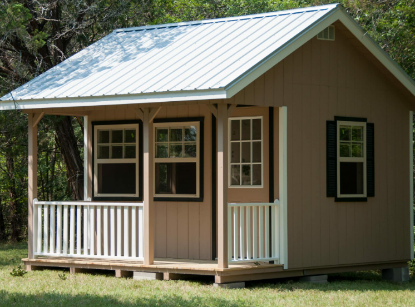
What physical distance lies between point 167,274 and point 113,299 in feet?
5.62

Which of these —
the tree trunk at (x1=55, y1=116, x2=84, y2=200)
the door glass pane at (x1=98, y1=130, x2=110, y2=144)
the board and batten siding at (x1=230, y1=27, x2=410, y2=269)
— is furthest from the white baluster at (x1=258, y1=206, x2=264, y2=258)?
the tree trunk at (x1=55, y1=116, x2=84, y2=200)

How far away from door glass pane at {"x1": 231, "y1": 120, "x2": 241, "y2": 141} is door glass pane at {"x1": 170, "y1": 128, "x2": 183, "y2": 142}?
0.93m

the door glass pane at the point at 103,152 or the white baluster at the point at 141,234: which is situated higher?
the door glass pane at the point at 103,152

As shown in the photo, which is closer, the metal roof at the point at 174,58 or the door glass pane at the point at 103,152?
the metal roof at the point at 174,58

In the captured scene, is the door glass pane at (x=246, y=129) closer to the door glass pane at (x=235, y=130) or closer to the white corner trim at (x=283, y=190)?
the door glass pane at (x=235, y=130)

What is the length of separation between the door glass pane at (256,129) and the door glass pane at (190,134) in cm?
106

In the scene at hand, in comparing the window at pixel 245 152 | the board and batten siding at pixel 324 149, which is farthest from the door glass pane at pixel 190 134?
the board and batten siding at pixel 324 149

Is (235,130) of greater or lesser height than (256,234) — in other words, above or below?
above

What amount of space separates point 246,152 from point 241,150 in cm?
10

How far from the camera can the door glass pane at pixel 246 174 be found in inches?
448

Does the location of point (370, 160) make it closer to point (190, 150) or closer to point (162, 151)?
point (190, 150)

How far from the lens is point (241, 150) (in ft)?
37.7

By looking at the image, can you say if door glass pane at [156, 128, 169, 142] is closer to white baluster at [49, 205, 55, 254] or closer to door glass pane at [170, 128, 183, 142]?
door glass pane at [170, 128, 183, 142]

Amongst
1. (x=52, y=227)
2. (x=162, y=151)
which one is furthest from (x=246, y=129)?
(x=52, y=227)
